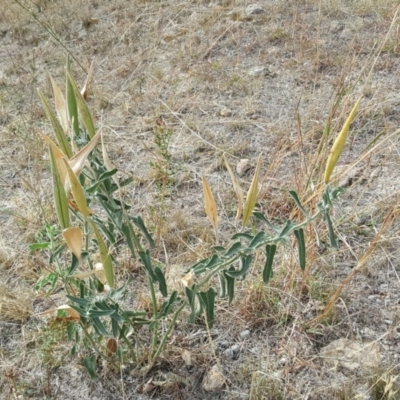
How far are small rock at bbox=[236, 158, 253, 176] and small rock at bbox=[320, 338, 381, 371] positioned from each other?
952mm

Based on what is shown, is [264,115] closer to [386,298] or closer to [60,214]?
[386,298]

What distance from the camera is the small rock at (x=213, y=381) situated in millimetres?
Answer: 1453

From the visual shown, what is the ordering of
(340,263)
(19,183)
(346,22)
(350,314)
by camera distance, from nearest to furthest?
(350,314) < (340,263) < (19,183) < (346,22)

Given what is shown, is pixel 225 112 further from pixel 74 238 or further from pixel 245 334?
pixel 74 238

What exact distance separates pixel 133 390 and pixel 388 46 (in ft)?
7.86

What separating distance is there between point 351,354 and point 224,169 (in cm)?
107

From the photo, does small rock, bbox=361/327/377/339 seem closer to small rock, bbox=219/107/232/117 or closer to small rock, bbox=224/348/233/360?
small rock, bbox=224/348/233/360

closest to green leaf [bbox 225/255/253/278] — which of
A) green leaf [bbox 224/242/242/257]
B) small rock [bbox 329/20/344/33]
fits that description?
green leaf [bbox 224/242/242/257]

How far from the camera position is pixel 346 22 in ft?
10.9

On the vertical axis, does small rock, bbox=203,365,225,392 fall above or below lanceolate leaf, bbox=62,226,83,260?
below

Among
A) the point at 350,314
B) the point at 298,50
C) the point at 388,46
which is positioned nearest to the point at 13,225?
the point at 350,314

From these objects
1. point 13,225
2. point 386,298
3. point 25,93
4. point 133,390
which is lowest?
point 386,298

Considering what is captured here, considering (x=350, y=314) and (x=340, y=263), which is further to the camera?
(x=340, y=263)

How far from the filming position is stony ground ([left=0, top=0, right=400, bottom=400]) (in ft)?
4.90
